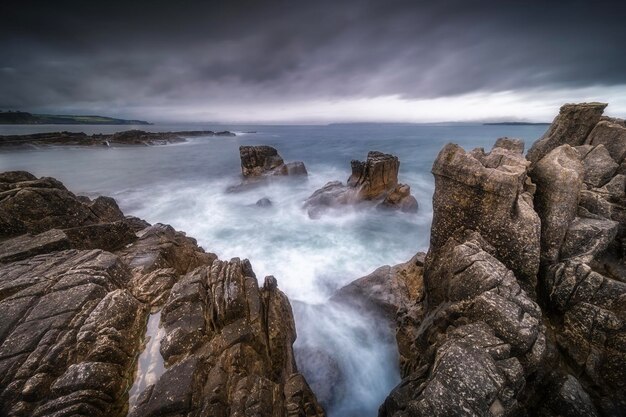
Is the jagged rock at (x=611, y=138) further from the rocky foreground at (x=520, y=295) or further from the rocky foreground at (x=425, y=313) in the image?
the rocky foreground at (x=425, y=313)

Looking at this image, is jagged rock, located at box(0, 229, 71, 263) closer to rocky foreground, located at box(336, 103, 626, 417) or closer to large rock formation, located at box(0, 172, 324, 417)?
large rock formation, located at box(0, 172, 324, 417)

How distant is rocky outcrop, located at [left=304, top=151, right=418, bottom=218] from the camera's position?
33.5 m

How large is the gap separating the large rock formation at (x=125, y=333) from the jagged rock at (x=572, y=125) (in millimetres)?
19412

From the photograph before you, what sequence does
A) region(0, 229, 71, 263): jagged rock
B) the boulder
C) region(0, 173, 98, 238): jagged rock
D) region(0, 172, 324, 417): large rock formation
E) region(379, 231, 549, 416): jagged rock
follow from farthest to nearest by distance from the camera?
region(0, 173, 98, 238): jagged rock < region(0, 229, 71, 263): jagged rock < the boulder < region(0, 172, 324, 417): large rock formation < region(379, 231, 549, 416): jagged rock

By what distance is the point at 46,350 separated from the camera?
7641 mm

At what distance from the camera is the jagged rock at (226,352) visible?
23.8 feet

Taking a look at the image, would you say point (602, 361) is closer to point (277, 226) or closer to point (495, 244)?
point (495, 244)

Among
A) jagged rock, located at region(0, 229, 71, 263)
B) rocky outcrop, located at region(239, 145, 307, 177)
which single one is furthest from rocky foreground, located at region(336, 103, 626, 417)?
rocky outcrop, located at region(239, 145, 307, 177)

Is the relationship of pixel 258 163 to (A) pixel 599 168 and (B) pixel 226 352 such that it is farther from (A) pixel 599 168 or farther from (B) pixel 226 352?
(A) pixel 599 168

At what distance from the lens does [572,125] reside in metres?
17.5

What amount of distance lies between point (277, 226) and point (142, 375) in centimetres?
2349

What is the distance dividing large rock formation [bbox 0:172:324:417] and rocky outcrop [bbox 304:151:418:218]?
2351 cm

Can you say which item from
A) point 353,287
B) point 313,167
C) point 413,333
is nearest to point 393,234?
point 353,287

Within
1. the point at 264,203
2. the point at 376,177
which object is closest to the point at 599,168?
the point at 376,177
